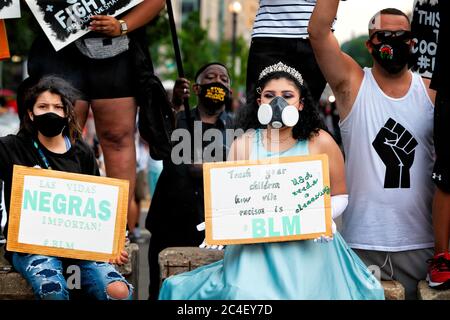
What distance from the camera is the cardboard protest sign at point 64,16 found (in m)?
5.73

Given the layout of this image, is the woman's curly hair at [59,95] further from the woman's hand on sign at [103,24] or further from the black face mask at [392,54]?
the black face mask at [392,54]

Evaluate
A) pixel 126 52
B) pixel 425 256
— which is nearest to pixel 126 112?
pixel 126 52

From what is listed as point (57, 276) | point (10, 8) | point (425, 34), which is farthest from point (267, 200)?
point (10, 8)

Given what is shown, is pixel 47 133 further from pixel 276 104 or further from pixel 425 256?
pixel 425 256

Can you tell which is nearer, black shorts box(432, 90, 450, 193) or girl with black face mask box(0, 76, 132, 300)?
girl with black face mask box(0, 76, 132, 300)

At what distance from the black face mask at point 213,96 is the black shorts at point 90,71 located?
1.23m

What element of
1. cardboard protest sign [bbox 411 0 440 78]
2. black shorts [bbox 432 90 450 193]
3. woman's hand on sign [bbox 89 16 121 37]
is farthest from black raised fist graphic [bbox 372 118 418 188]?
woman's hand on sign [bbox 89 16 121 37]

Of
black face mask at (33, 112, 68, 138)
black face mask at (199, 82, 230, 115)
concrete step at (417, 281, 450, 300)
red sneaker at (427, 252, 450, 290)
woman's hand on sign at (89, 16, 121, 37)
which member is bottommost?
concrete step at (417, 281, 450, 300)

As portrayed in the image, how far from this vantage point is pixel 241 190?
4.63m

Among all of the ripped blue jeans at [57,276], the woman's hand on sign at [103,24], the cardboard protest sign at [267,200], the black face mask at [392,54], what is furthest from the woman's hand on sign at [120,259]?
the black face mask at [392,54]

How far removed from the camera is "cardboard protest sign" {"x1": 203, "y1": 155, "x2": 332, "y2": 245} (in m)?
4.59

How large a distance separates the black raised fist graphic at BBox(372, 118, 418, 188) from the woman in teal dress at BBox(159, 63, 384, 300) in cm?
42

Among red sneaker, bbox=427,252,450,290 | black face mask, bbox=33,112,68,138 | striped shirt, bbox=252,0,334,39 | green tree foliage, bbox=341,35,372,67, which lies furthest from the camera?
green tree foliage, bbox=341,35,372,67

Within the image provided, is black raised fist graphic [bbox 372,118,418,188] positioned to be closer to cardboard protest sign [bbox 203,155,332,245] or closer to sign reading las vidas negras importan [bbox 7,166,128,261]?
cardboard protest sign [bbox 203,155,332,245]
